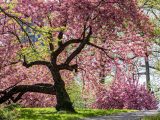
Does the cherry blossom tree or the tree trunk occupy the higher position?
the cherry blossom tree

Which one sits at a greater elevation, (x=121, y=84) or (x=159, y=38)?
(x=159, y=38)

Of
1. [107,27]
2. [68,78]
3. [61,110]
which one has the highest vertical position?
[107,27]

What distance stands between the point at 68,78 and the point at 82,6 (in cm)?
1063

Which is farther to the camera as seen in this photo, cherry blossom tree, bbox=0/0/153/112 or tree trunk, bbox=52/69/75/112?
tree trunk, bbox=52/69/75/112

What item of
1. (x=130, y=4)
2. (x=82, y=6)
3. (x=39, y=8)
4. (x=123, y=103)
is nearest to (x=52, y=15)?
(x=39, y=8)

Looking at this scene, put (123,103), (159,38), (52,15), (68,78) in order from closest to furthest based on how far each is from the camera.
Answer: (52,15) → (68,78) → (123,103) → (159,38)

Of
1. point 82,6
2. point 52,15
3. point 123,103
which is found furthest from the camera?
point 123,103

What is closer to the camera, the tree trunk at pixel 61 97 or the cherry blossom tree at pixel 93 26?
the cherry blossom tree at pixel 93 26

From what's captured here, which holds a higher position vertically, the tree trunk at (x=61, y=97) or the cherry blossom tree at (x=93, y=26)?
the cherry blossom tree at (x=93, y=26)

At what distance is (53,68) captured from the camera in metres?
22.9

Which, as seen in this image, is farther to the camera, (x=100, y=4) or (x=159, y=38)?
(x=159, y=38)

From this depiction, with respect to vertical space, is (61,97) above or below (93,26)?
below

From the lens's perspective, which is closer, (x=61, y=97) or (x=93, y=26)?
(x=93, y=26)

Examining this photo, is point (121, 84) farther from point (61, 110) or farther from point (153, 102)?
point (61, 110)
